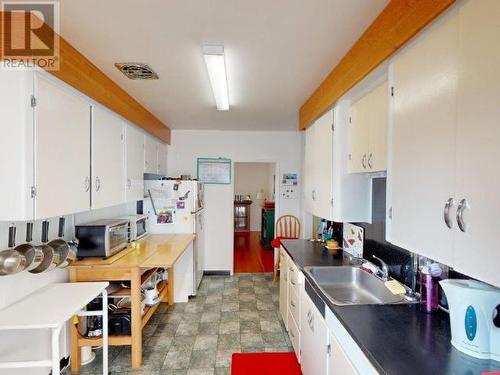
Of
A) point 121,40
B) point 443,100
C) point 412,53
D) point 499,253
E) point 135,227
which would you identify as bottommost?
point 135,227

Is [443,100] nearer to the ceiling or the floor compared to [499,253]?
nearer to the ceiling

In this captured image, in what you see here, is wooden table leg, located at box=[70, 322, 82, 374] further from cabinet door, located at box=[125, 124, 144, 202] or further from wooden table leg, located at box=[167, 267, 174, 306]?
wooden table leg, located at box=[167, 267, 174, 306]

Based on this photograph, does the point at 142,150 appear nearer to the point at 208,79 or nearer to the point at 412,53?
the point at 208,79

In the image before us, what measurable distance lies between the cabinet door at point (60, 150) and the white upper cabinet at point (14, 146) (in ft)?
0.21

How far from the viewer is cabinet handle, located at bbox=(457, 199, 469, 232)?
0.94 meters

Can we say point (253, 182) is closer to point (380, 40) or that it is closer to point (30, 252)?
point (30, 252)

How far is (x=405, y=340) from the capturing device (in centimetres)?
120

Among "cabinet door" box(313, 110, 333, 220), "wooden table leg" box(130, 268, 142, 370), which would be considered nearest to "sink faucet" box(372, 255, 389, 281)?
"cabinet door" box(313, 110, 333, 220)

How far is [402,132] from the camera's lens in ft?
4.41

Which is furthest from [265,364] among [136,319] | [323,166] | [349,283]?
[323,166]

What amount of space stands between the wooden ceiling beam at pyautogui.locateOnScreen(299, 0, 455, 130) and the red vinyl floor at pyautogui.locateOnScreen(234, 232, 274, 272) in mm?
3549

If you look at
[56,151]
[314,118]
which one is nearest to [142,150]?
[56,151]

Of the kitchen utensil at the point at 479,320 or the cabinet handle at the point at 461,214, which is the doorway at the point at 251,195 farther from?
the cabinet handle at the point at 461,214

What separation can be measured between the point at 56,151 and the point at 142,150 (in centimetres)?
166
